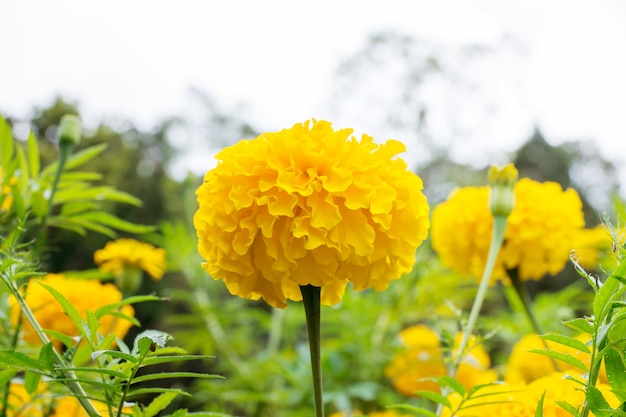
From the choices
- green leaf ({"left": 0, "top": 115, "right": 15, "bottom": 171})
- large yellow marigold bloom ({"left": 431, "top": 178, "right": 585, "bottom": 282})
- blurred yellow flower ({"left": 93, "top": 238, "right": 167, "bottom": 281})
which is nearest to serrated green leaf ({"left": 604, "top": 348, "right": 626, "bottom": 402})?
large yellow marigold bloom ({"left": 431, "top": 178, "right": 585, "bottom": 282})

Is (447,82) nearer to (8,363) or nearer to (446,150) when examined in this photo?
(446,150)

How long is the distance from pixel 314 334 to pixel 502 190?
1.35 feet

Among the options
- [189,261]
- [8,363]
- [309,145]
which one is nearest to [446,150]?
[189,261]

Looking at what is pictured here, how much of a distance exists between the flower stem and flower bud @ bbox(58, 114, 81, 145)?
48cm

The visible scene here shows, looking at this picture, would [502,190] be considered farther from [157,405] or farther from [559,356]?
[157,405]

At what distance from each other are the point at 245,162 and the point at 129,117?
6210 millimetres

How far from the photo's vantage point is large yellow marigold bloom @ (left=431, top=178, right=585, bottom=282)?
916mm

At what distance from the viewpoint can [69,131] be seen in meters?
0.80

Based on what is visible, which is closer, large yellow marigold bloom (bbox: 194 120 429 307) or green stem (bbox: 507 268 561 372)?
large yellow marigold bloom (bbox: 194 120 429 307)

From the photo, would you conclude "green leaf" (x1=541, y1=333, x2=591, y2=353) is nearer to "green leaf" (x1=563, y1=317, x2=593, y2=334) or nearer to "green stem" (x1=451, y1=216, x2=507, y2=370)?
"green leaf" (x1=563, y1=317, x2=593, y2=334)


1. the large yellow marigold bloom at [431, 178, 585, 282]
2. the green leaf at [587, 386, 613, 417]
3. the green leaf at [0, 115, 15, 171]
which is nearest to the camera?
the green leaf at [587, 386, 613, 417]

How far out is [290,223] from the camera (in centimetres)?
47

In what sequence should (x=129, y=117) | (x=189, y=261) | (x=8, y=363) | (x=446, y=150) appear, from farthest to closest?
(x=129, y=117), (x=446, y=150), (x=189, y=261), (x=8, y=363)

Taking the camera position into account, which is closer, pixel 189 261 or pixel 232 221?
pixel 232 221
